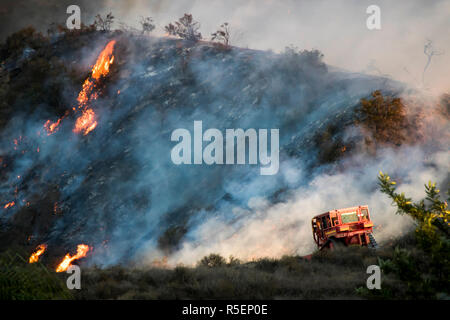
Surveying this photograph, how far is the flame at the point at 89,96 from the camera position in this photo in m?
39.1

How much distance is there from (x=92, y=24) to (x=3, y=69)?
40.0 feet

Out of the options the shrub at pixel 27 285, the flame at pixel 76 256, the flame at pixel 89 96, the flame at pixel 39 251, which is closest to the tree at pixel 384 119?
the flame at pixel 76 256

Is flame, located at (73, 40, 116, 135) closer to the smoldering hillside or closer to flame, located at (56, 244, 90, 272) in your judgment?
the smoldering hillside

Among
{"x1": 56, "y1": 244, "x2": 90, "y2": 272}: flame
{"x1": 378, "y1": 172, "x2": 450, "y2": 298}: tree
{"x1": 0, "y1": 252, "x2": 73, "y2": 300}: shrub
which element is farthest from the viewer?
{"x1": 56, "y1": 244, "x2": 90, "y2": 272}: flame

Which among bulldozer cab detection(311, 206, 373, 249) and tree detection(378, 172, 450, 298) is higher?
bulldozer cab detection(311, 206, 373, 249)

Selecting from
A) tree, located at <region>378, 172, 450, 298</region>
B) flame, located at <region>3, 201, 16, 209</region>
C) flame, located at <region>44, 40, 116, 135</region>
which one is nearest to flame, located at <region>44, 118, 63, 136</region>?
flame, located at <region>44, 40, 116, 135</region>

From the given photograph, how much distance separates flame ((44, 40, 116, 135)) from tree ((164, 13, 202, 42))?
761 centimetres

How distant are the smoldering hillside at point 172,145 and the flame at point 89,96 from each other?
0.80 metres

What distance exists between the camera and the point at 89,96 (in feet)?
135

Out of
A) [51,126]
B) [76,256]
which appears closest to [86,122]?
[51,126]

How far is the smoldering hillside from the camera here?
2373 centimetres

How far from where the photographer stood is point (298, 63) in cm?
3822

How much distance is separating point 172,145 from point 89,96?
1241 centimetres

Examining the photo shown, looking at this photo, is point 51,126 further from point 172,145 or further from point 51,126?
point 172,145
